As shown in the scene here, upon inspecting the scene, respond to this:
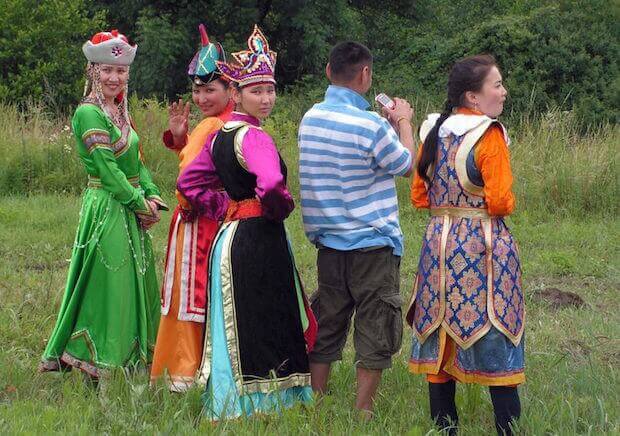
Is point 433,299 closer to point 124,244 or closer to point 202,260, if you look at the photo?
point 202,260

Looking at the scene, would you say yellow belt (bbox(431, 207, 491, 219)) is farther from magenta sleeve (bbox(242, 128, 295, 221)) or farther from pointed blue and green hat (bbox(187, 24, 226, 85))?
pointed blue and green hat (bbox(187, 24, 226, 85))

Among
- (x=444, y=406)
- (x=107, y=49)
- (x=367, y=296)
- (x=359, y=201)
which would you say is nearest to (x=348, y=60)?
(x=359, y=201)

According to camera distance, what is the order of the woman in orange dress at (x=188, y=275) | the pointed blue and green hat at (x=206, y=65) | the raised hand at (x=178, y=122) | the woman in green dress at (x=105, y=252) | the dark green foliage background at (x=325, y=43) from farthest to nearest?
the dark green foliage background at (x=325, y=43) → the raised hand at (x=178, y=122) → the woman in green dress at (x=105, y=252) → the pointed blue and green hat at (x=206, y=65) → the woman in orange dress at (x=188, y=275)

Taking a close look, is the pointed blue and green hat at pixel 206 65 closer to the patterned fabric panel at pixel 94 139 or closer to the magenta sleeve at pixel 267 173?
the patterned fabric panel at pixel 94 139

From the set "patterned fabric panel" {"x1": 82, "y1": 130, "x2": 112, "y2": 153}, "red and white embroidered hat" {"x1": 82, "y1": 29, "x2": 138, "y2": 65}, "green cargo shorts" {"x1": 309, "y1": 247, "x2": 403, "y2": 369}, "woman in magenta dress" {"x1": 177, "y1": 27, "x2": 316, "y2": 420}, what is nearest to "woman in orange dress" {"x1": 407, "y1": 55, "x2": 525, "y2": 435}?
"green cargo shorts" {"x1": 309, "y1": 247, "x2": 403, "y2": 369}

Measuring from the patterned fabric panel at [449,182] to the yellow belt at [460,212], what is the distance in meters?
0.02

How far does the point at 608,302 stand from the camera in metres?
7.44

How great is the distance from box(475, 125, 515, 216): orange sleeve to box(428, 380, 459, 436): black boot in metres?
0.80

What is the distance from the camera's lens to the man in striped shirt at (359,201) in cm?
459

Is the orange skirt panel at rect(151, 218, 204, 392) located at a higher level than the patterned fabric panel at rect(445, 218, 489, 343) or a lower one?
lower

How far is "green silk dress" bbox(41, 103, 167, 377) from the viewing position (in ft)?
17.1

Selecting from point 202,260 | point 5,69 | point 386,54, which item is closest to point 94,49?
point 202,260

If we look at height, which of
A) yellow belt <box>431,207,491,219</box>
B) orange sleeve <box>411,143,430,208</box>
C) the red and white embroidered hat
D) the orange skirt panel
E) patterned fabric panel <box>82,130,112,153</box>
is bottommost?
the orange skirt panel

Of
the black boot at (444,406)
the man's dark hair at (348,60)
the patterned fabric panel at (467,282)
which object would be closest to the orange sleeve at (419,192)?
the patterned fabric panel at (467,282)
